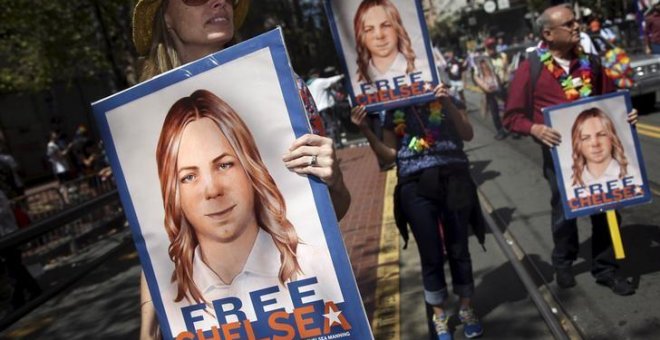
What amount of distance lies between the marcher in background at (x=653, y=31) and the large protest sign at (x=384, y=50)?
1010 cm

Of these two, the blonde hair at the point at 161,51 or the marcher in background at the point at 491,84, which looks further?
the marcher in background at the point at 491,84

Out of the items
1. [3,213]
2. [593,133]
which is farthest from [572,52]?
[3,213]

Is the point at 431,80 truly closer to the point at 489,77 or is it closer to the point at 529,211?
the point at 529,211

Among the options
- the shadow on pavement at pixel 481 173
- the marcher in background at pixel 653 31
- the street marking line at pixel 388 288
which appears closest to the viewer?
the street marking line at pixel 388 288

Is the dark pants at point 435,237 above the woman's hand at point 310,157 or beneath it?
beneath

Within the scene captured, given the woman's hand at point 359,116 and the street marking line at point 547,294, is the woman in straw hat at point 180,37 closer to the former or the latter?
the woman's hand at point 359,116

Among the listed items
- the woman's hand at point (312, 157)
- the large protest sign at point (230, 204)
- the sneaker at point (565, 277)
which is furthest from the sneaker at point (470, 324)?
the woman's hand at point (312, 157)

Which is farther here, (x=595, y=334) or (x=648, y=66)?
(x=648, y=66)

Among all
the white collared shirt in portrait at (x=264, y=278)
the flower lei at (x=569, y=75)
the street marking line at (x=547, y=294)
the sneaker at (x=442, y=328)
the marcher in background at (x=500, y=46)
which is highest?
the marcher in background at (x=500, y=46)

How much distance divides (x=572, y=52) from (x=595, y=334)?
179 centimetres

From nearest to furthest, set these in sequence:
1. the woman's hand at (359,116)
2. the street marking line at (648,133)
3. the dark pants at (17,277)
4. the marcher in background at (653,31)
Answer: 1. the woman's hand at (359,116)
2. the dark pants at (17,277)
3. the street marking line at (648,133)
4. the marcher in background at (653,31)

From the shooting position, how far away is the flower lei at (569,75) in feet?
13.8

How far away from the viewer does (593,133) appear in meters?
4.15

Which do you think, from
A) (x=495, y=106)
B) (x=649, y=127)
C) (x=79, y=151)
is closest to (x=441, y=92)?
Answer: (x=649, y=127)
